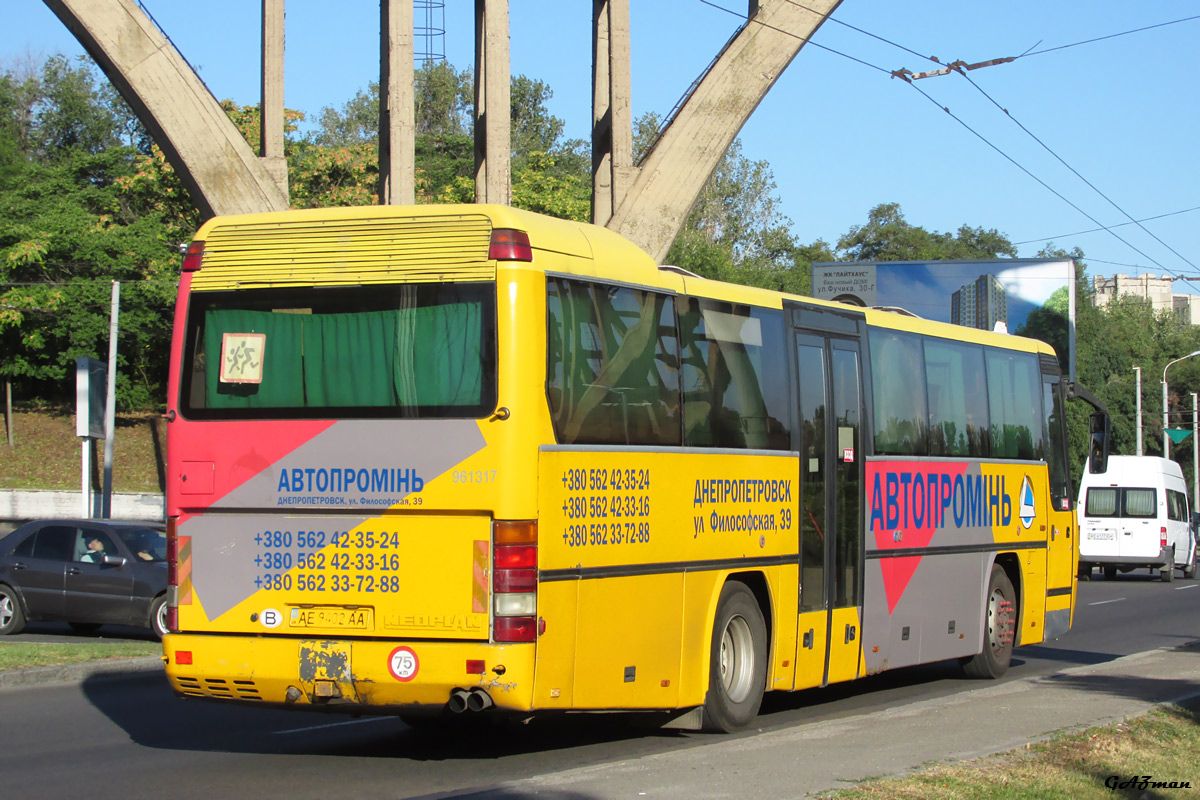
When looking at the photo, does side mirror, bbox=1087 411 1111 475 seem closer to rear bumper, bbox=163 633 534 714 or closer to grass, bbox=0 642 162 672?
rear bumper, bbox=163 633 534 714

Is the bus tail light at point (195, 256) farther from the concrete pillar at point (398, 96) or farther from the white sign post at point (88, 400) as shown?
the white sign post at point (88, 400)

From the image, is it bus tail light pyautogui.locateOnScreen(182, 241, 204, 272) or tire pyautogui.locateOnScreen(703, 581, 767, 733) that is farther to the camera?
tire pyautogui.locateOnScreen(703, 581, 767, 733)

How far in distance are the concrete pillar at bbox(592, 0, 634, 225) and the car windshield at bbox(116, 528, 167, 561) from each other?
7.11 m

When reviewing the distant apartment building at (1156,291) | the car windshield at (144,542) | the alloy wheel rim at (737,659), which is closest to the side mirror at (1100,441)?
the alloy wheel rim at (737,659)

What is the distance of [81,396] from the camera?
2095 centimetres

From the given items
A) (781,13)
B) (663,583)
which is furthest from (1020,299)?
(663,583)

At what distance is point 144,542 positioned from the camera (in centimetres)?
1741

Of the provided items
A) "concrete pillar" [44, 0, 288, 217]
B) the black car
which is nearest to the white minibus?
the black car

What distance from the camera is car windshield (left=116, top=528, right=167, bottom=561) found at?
56.2 feet

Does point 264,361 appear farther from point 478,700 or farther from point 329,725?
point 329,725

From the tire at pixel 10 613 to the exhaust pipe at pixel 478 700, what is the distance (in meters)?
11.9

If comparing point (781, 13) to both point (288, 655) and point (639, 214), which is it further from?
point (288, 655)

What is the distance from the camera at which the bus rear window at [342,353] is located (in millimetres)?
7906

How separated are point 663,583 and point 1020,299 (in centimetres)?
3286
